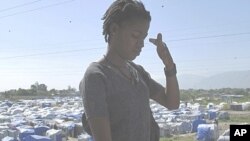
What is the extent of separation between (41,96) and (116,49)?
6839 cm

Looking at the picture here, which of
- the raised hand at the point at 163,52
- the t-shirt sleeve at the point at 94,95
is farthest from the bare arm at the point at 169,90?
the t-shirt sleeve at the point at 94,95

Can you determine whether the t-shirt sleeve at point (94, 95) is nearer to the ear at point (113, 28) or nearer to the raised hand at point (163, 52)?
the ear at point (113, 28)

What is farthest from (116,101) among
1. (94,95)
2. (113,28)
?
(113,28)

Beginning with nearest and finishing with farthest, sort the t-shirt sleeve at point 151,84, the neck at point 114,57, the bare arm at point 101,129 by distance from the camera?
1. the bare arm at point 101,129
2. the neck at point 114,57
3. the t-shirt sleeve at point 151,84

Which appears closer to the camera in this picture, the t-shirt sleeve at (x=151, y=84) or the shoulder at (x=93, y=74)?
the shoulder at (x=93, y=74)

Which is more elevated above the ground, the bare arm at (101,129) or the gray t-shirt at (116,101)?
the gray t-shirt at (116,101)

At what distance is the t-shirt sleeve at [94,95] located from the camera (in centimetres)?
111

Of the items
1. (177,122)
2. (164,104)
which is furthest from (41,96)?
(164,104)

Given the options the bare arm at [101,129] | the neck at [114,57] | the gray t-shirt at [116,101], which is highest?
the neck at [114,57]

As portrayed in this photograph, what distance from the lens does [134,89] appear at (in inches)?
46.9

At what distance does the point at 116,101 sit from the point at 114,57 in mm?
146

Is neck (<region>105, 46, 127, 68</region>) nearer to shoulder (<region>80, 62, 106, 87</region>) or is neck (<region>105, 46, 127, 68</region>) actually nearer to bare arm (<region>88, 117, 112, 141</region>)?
shoulder (<region>80, 62, 106, 87</region>)

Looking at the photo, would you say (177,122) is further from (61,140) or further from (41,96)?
(41,96)

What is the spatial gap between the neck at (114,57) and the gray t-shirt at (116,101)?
1.3 inches
